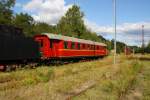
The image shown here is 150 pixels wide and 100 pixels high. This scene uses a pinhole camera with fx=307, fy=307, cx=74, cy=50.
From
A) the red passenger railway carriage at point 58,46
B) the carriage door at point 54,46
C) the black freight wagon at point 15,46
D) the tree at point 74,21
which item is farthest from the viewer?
the tree at point 74,21

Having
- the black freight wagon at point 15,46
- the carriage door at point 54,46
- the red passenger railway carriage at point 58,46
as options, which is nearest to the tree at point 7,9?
the red passenger railway carriage at point 58,46

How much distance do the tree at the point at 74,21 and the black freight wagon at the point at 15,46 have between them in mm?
47015

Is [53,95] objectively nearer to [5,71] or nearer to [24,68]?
[5,71]

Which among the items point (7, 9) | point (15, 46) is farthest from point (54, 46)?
point (7, 9)

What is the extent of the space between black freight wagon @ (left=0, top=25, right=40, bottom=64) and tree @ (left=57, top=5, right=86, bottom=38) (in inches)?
1851

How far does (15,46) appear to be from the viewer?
809 inches

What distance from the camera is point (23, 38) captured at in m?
21.7

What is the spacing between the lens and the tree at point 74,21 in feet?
235

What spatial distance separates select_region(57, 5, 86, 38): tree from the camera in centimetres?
7169

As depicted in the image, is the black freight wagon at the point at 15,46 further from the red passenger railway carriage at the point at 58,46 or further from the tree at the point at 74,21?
the tree at the point at 74,21

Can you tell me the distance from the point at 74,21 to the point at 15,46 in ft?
175

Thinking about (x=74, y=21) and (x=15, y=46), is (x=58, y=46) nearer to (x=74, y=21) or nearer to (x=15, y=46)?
(x=15, y=46)

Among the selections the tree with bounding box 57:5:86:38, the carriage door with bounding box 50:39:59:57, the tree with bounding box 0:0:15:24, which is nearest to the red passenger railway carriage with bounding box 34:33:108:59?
the carriage door with bounding box 50:39:59:57

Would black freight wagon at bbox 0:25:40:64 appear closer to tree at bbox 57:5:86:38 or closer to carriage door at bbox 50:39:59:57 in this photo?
carriage door at bbox 50:39:59:57
